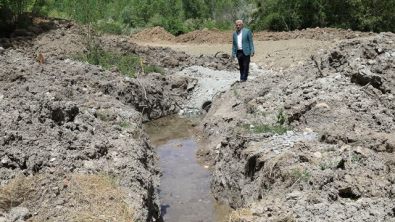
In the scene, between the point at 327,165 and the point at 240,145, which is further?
the point at 240,145

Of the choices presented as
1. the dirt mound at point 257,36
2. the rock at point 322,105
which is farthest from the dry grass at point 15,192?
the dirt mound at point 257,36

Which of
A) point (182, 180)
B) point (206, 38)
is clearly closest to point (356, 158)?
point (182, 180)

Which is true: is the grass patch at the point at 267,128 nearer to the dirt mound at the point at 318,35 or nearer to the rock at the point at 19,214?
the rock at the point at 19,214

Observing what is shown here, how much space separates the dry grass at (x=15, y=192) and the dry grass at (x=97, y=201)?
0.53m

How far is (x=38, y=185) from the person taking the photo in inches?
218

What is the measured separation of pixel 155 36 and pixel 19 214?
23.3 meters

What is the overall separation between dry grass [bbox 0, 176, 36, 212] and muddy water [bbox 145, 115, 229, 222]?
8.31 feet

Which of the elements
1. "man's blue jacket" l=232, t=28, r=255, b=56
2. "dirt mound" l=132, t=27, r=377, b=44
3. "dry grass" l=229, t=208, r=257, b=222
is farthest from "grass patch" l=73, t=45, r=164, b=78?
"dry grass" l=229, t=208, r=257, b=222

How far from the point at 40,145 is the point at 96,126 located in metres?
1.57

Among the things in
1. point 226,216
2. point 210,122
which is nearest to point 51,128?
point 226,216

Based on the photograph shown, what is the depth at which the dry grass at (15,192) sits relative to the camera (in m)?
5.26

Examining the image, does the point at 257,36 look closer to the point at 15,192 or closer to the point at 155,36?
the point at 155,36

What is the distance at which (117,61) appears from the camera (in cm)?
1577

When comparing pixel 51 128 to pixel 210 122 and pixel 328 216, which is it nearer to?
pixel 328 216
